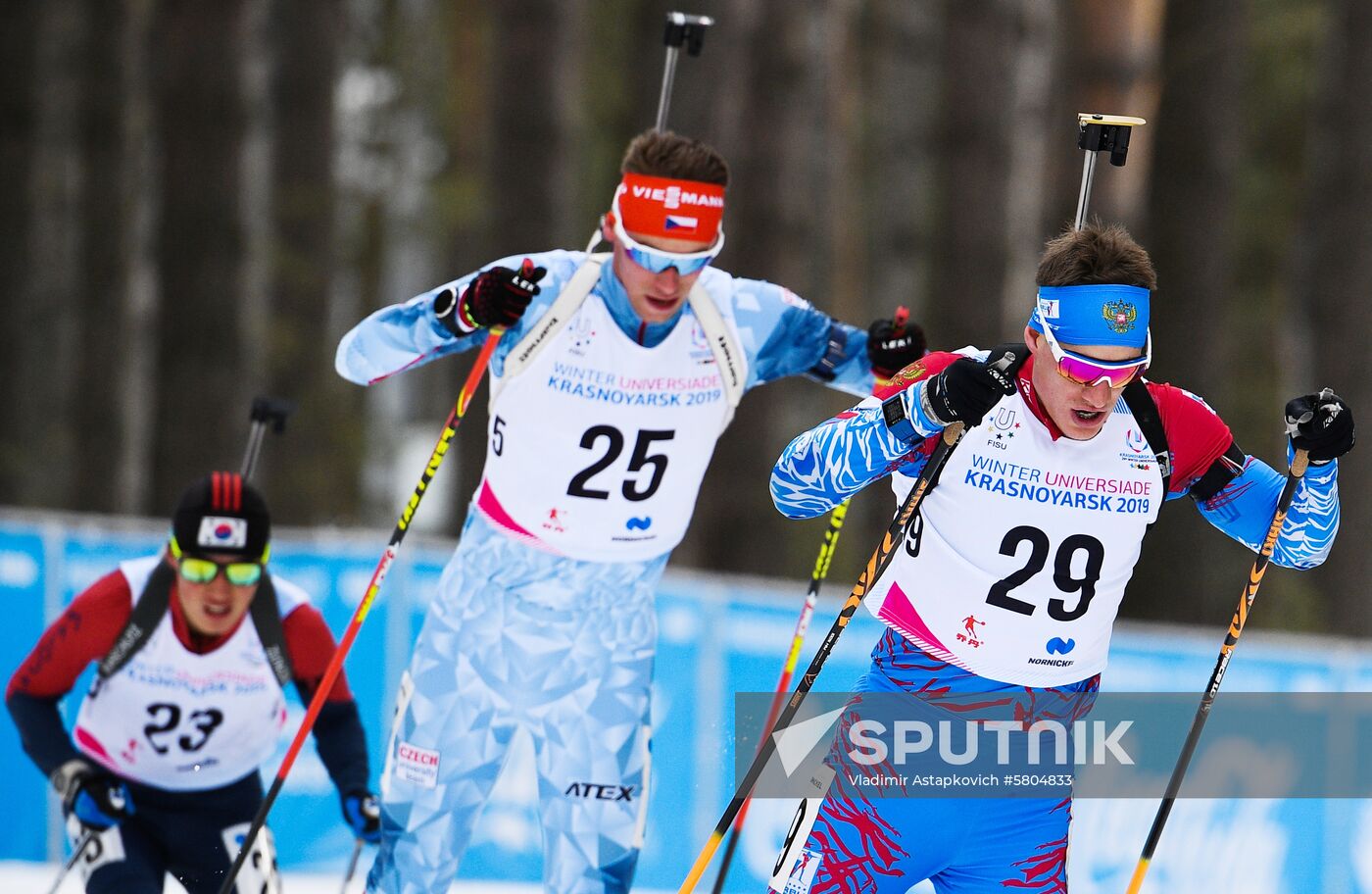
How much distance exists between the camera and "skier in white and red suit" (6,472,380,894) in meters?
5.94

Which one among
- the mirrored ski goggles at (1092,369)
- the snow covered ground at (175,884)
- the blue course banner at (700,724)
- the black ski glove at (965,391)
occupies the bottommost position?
the snow covered ground at (175,884)

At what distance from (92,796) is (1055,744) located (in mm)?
3070

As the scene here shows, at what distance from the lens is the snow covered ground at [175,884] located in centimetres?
756

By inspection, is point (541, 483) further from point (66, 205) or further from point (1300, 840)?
point (66, 205)

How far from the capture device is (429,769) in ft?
17.4

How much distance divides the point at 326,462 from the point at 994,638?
14500 mm

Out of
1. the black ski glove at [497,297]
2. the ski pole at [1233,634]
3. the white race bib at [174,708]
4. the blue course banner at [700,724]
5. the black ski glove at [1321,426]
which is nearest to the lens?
the black ski glove at [1321,426]

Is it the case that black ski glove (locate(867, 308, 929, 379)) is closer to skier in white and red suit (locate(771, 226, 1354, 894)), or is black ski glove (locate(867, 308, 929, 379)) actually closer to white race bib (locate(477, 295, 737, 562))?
white race bib (locate(477, 295, 737, 562))

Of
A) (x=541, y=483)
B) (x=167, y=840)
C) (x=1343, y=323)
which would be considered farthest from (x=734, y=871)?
(x=1343, y=323)

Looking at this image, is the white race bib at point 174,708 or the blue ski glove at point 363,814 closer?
the blue ski glove at point 363,814

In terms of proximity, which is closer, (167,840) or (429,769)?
(429,769)

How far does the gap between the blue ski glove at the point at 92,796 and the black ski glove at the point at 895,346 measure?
8.95 ft

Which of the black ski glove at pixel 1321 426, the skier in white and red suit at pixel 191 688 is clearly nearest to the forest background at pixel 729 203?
A: the skier in white and red suit at pixel 191 688

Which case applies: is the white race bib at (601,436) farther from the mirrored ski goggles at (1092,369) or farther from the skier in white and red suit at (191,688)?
the mirrored ski goggles at (1092,369)
